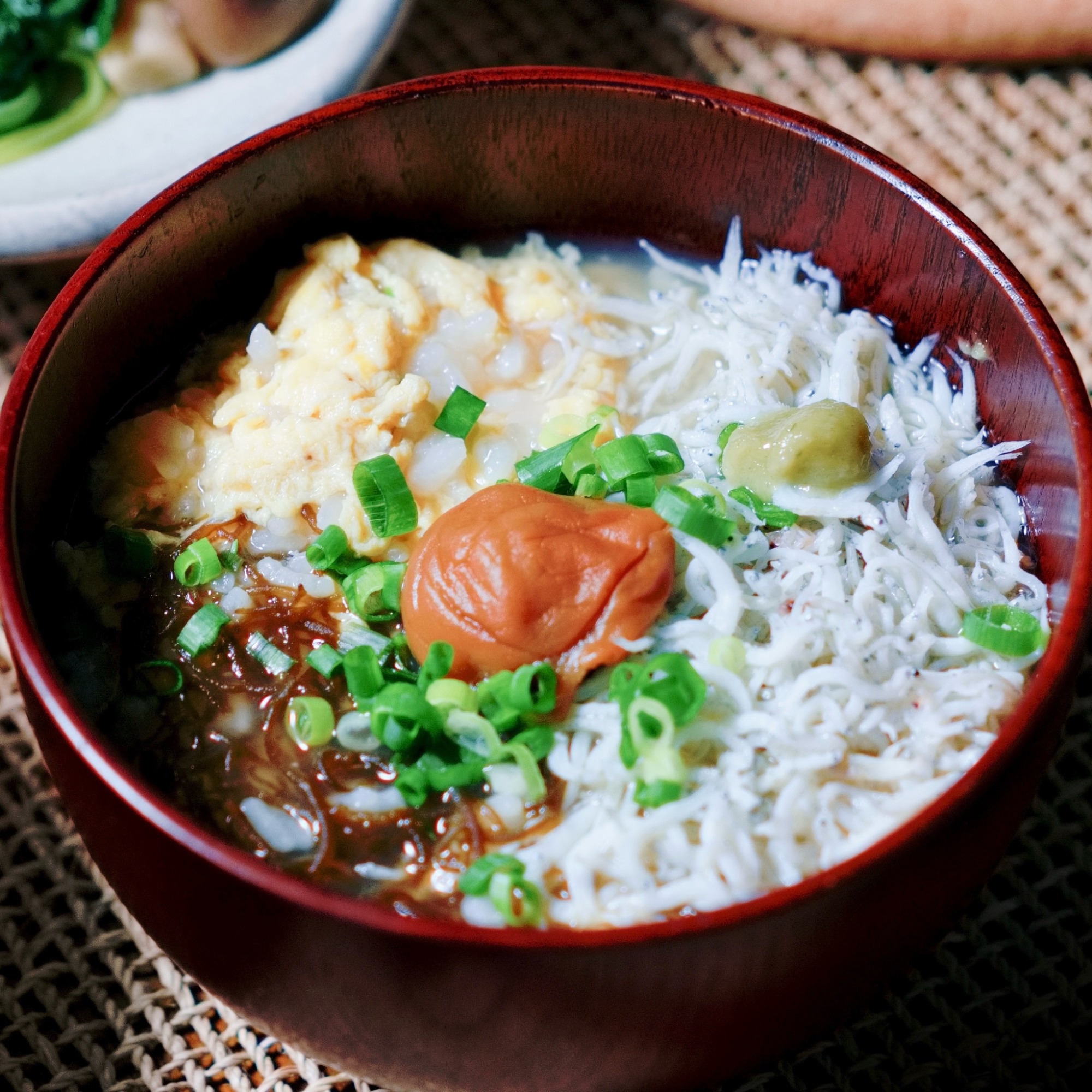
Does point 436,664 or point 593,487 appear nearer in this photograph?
point 436,664

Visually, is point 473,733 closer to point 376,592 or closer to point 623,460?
point 376,592

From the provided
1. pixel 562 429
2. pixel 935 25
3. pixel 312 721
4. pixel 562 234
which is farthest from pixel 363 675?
pixel 935 25

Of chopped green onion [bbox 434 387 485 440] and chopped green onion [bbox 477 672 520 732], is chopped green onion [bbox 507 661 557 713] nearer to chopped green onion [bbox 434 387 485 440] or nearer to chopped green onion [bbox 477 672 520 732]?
chopped green onion [bbox 477 672 520 732]

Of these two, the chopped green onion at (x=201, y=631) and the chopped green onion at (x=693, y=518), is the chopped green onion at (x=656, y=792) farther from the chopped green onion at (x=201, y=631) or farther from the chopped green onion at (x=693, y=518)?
the chopped green onion at (x=201, y=631)

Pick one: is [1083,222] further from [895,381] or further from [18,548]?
[18,548]

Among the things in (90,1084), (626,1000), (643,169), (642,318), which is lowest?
(90,1084)

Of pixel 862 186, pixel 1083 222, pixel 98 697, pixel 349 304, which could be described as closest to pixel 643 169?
pixel 862 186
